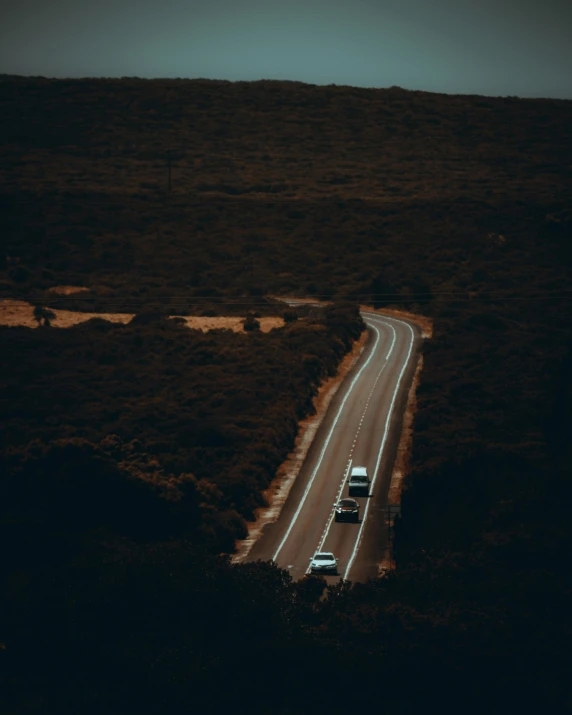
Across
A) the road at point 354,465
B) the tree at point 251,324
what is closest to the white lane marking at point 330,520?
the road at point 354,465

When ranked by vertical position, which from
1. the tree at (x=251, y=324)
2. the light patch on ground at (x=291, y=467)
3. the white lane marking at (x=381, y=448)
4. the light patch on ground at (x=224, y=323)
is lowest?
the light patch on ground at (x=291, y=467)

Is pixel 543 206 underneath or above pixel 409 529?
above

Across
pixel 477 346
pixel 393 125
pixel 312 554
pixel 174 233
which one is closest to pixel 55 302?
pixel 174 233

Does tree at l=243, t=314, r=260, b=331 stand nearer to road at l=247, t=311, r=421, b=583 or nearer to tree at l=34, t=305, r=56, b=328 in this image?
road at l=247, t=311, r=421, b=583

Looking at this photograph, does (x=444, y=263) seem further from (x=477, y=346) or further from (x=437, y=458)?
(x=437, y=458)

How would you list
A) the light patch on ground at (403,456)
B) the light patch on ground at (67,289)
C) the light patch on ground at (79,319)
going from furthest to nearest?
the light patch on ground at (67,289)
the light patch on ground at (79,319)
the light patch on ground at (403,456)

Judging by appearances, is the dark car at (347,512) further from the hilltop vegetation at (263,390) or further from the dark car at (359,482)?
the dark car at (359,482)

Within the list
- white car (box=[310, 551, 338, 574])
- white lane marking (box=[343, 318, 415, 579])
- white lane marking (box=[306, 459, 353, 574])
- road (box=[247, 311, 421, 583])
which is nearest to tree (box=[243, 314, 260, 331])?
road (box=[247, 311, 421, 583])
